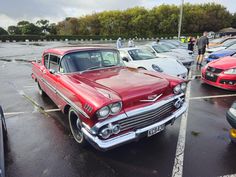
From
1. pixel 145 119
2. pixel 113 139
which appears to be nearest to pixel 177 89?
pixel 145 119

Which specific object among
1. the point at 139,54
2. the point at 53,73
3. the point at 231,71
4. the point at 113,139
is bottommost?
the point at 113,139

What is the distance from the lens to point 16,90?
6547 millimetres

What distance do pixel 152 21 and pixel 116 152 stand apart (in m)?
58.2

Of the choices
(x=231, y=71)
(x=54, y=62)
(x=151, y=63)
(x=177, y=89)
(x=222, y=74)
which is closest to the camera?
(x=177, y=89)

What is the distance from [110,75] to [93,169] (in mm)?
1715

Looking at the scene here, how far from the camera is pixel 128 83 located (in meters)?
2.91

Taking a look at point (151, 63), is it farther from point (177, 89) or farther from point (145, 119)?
point (145, 119)

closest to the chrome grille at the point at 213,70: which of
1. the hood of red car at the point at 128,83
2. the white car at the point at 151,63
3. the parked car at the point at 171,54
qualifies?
the white car at the point at 151,63

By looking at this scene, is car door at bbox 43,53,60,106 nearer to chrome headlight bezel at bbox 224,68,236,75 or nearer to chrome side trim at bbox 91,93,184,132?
chrome side trim at bbox 91,93,184,132

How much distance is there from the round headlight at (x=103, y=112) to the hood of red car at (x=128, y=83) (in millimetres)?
281

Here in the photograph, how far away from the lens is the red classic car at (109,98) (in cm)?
242

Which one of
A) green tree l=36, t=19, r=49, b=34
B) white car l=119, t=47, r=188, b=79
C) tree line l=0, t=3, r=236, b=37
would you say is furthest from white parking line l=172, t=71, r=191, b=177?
green tree l=36, t=19, r=49, b=34

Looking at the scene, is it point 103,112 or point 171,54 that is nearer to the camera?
point 103,112

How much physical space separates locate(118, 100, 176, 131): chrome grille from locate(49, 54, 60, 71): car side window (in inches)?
84.7
